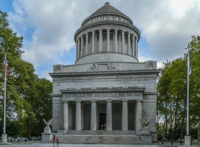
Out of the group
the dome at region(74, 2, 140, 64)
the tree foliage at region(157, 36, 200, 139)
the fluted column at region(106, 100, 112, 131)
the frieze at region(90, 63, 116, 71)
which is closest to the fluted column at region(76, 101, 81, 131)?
the fluted column at region(106, 100, 112, 131)

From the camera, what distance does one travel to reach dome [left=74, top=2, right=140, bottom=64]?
44156mm

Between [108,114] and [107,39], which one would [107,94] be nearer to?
[108,114]

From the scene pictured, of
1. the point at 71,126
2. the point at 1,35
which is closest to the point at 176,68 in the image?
the point at 71,126

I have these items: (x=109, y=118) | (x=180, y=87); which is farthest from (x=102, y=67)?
(x=180, y=87)

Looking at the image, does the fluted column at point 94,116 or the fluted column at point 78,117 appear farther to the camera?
the fluted column at point 78,117

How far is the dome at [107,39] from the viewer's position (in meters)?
44.2

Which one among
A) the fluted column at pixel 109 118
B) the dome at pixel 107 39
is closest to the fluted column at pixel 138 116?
the fluted column at pixel 109 118

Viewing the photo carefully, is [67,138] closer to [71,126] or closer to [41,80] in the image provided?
[71,126]

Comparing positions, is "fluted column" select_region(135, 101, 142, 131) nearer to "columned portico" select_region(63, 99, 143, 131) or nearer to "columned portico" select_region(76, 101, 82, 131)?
"columned portico" select_region(63, 99, 143, 131)

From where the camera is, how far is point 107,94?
3397 centimetres

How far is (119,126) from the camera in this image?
36.6 m

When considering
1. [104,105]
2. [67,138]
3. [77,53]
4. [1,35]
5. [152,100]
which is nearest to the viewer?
[1,35]

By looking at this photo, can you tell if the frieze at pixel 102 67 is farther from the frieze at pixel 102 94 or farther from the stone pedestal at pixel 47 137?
the stone pedestal at pixel 47 137

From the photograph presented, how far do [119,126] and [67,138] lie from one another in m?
10.2
